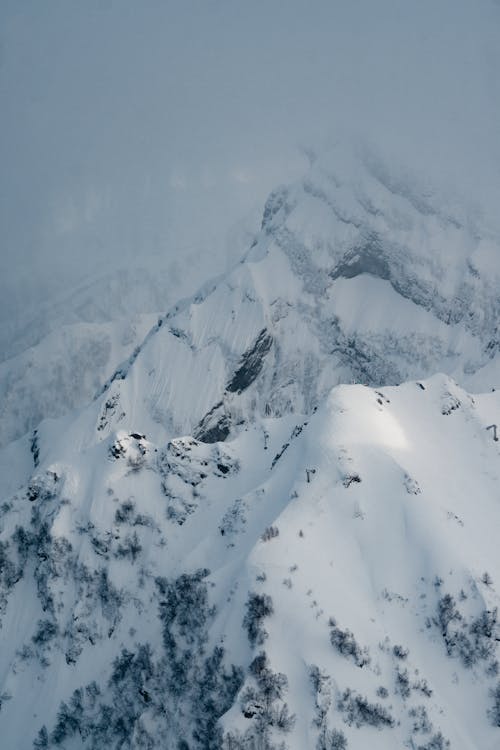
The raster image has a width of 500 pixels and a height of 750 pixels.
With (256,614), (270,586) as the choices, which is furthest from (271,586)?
(256,614)

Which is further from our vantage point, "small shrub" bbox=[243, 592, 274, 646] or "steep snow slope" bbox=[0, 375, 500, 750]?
"small shrub" bbox=[243, 592, 274, 646]

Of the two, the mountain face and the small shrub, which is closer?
the mountain face

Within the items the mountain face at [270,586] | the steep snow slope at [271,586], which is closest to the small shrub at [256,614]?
the steep snow slope at [271,586]

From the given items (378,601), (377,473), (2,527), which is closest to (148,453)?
(2,527)

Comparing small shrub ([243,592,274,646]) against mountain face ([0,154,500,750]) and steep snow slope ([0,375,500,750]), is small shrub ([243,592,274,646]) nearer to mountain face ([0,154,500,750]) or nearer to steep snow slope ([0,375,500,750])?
steep snow slope ([0,375,500,750])

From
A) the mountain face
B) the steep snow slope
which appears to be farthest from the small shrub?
the mountain face

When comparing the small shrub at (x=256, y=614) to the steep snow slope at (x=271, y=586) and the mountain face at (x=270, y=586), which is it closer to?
the steep snow slope at (x=271, y=586)

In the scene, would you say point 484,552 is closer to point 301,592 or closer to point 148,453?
point 301,592

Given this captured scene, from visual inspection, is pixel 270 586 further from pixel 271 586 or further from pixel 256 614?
pixel 256 614

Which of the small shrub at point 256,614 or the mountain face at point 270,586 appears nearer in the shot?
the mountain face at point 270,586
